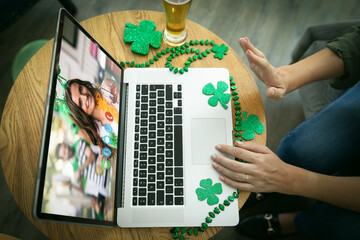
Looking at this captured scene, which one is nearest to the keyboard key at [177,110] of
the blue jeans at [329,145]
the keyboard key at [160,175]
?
the keyboard key at [160,175]

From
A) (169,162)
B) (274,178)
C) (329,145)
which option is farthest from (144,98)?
(329,145)

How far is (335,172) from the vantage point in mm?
1063

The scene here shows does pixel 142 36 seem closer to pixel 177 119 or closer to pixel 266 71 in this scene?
pixel 177 119

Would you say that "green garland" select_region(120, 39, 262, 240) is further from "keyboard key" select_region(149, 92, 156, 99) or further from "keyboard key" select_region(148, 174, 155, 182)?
"keyboard key" select_region(148, 174, 155, 182)

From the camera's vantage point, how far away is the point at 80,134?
0.68 metres

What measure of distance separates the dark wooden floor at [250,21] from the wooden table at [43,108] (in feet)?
2.42

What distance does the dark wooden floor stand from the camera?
1.64 m

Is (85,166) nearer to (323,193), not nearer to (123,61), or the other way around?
(123,61)

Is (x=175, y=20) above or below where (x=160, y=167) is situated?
above

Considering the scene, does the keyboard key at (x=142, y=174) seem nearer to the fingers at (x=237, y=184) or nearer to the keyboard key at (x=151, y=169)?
the keyboard key at (x=151, y=169)

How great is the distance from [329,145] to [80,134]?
90cm

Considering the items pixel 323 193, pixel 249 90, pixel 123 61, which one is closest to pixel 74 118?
pixel 123 61

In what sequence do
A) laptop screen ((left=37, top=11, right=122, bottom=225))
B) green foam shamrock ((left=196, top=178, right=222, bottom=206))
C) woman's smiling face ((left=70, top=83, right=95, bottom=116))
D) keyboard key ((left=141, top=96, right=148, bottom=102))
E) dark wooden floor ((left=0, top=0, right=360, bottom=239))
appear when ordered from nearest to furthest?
laptop screen ((left=37, top=11, right=122, bottom=225)) < woman's smiling face ((left=70, top=83, right=95, bottom=116)) < green foam shamrock ((left=196, top=178, right=222, bottom=206)) < keyboard key ((left=141, top=96, right=148, bottom=102)) < dark wooden floor ((left=0, top=0, right=360, bottom=239))

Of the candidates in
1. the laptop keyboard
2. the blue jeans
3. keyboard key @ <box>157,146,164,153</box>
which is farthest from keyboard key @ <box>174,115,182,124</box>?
the blue jeans
